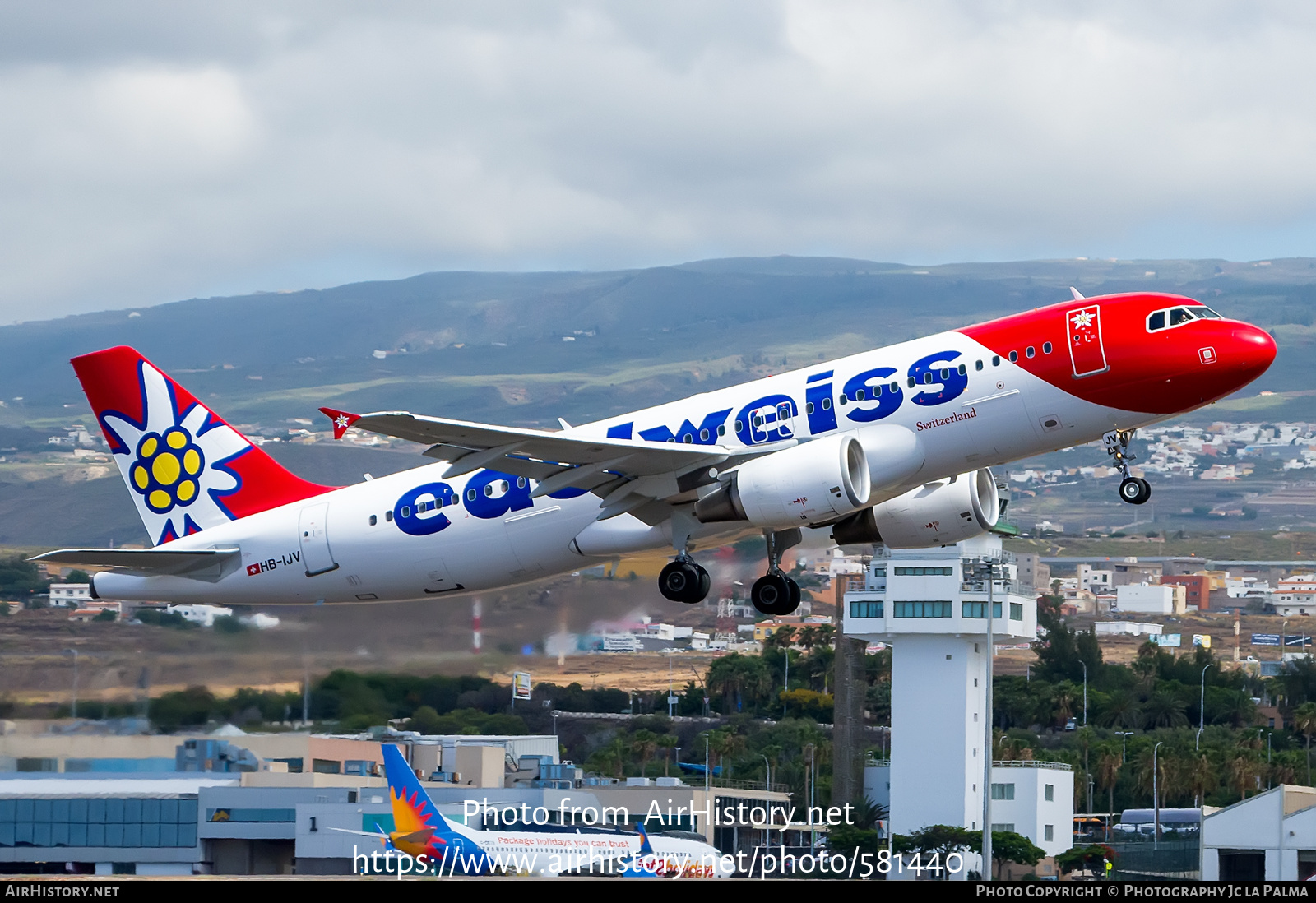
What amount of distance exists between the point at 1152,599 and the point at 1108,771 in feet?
239

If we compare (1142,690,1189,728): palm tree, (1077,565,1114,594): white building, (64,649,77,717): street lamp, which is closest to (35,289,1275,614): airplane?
(64,649,77,717): street lamp

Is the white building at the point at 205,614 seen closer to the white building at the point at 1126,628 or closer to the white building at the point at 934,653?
the white building at the point at 934,653

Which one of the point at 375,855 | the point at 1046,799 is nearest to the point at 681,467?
the point at 375,855

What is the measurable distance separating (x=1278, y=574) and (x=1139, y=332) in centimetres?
17545

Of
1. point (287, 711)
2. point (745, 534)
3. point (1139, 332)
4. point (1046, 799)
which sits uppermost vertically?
point (1139, 332)

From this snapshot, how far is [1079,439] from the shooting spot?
2923cm

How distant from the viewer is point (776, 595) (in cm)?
3152

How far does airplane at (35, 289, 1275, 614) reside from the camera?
1110 inches

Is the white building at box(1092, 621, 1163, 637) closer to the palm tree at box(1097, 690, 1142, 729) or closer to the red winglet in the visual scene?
the palm tree at box(1097, 690, 1142, 729)

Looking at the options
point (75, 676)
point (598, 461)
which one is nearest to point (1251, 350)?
point (598, 461)

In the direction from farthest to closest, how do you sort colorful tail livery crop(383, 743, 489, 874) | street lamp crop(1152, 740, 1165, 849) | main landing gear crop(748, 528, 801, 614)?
street lamp crop(1152, 740, 1165, 849)
colorful tail livery crop(383, 743, 489, 874)
main landing gear crop(748, 528, 801, 614)

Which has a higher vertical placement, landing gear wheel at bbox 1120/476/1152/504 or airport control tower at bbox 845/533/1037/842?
landing gear wheel at bbox 1120/476/1152/504

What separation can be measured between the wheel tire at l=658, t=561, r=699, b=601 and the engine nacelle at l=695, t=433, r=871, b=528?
63.2 inches
